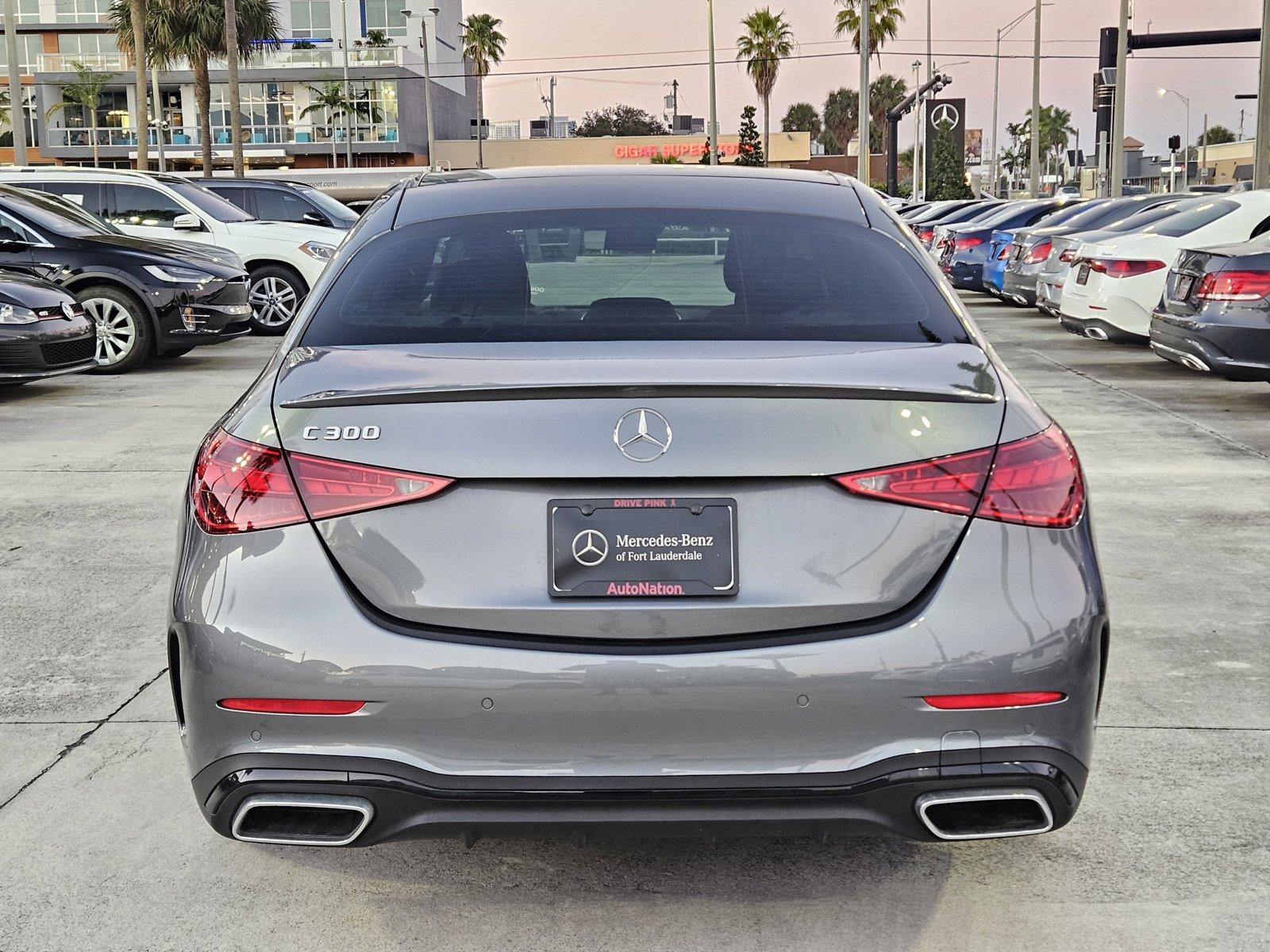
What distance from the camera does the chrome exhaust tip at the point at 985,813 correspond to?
285 cm

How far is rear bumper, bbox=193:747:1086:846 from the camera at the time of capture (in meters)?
2.81

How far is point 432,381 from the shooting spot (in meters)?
2.92

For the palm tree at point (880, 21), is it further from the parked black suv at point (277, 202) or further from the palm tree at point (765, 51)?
the parked black suv at point (277, 202)

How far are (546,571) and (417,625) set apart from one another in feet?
0.85

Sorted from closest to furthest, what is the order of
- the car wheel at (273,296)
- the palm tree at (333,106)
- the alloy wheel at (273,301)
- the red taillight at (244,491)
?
1. the red taillight at (244,491)
2. the car wheel at (273,296)
3. the alloy wheel at (273,301)
4. the palm tree at (333,106)

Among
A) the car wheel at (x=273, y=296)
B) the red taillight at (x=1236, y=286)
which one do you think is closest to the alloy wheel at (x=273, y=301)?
the car wheel at (x=273, y=296)

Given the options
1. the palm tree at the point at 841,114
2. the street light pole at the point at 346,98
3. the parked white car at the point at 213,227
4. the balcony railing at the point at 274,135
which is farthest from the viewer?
the palm tree at the point at 841,114

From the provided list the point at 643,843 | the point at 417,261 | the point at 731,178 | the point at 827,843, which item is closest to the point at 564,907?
the point at 643,843

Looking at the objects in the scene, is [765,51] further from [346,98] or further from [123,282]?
[123,282]

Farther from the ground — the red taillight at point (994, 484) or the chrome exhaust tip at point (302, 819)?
the red taillight at point (994, 484)

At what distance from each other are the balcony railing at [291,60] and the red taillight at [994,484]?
269 feet

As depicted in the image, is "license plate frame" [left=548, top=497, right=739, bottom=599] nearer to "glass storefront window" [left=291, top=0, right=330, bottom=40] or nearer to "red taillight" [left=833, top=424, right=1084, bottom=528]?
"red taillight" [left=833, top=424, right=1084, bottom=528]

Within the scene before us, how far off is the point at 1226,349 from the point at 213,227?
11.3 meters

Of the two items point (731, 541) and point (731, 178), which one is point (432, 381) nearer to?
point (731, 541)
